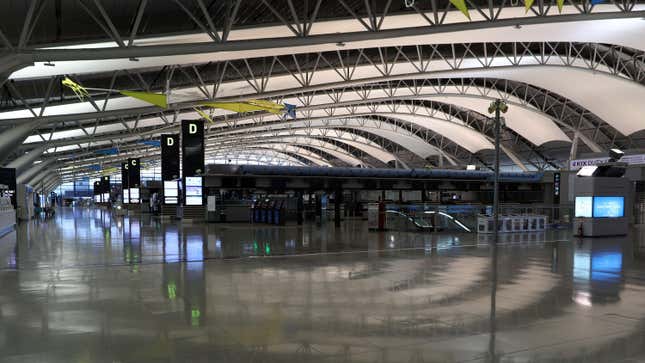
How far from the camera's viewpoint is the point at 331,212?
40.2 m

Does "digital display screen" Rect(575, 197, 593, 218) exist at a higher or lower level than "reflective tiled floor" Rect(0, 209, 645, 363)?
higher

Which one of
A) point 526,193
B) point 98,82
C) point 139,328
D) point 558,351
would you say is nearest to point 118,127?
point 98,82

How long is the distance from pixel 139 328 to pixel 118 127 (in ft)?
127

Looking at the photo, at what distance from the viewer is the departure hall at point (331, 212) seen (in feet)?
19.2

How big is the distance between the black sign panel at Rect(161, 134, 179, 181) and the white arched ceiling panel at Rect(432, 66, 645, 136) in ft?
66.9

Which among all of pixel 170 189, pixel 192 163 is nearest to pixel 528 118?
pixel 192 163

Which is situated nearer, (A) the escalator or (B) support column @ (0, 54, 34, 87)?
(B) support column @ (0, 54, 34, 87)

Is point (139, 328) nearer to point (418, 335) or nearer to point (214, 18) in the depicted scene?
point (418, 335)

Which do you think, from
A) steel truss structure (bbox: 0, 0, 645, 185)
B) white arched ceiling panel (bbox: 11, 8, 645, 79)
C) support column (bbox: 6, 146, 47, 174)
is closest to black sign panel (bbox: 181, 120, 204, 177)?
steel truss structure (bbox: 0, 0, 645, 185)

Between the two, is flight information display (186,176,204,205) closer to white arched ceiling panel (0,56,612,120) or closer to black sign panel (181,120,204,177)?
black sign panel (181,120,204,177)

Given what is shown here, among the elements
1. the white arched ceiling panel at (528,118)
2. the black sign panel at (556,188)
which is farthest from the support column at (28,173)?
the black sign panel at (556,188)

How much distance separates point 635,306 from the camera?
7.38m

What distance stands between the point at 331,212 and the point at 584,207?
876 inches

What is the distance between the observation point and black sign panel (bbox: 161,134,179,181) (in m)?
36.6
